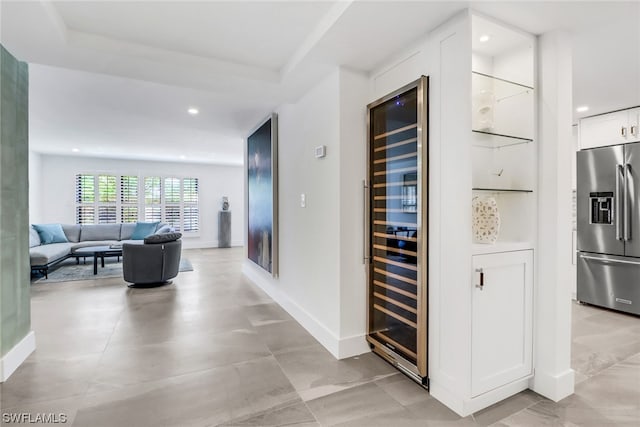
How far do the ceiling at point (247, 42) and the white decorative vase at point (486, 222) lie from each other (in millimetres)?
1189

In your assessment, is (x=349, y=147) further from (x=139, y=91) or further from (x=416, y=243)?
(x=139, y=91)

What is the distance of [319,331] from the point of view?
9.93 ft

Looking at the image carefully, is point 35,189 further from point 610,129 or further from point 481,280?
point 610,129

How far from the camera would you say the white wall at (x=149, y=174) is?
8.41 metres

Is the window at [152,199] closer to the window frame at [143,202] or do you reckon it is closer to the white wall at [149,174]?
the window frame at [143,202]

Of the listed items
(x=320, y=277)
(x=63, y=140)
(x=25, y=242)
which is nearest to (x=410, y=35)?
(x=320, y=277)

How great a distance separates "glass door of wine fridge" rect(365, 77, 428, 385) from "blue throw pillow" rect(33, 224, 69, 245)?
24.8 ft

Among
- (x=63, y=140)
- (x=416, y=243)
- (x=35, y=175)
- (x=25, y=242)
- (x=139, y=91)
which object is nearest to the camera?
(x=416, y=243)

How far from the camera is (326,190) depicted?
9.64 ft

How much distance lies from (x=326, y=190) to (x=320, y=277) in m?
0.85

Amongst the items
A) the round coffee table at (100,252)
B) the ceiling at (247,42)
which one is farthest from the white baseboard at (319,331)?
the round coffee table at (100,252)

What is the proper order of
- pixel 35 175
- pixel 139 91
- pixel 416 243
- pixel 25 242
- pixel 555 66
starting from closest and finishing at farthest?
pixel 555 66, pixel 416 243, pixel 25 242, pixel 139 91, pixel 35 175

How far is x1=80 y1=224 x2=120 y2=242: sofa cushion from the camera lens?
302 inches

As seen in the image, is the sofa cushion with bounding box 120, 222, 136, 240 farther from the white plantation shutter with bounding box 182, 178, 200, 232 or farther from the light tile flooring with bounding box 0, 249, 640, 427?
the light tile flooring with bounding box 0, 249, 640, 427
